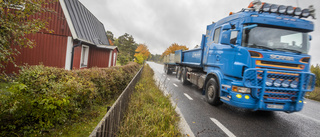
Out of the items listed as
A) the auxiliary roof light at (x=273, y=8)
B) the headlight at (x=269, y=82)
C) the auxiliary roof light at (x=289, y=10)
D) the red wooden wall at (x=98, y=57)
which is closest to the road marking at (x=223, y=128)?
the headlight at (x=269, y=82)

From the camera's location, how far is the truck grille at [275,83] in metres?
3.81

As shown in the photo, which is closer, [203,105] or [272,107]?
[272,107]

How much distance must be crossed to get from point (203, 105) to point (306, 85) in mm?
2989

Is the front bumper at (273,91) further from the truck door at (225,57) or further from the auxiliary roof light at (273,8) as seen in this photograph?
the auxiliary roof light at (273,8)

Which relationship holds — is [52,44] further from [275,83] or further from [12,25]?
[275,83]

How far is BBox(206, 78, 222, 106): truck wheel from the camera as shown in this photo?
16.8 feet

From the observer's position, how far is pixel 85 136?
3.13m

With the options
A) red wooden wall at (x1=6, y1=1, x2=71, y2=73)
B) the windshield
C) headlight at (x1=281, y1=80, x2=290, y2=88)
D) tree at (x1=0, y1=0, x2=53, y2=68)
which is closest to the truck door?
the windshield

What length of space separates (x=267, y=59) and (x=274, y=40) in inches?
31.7

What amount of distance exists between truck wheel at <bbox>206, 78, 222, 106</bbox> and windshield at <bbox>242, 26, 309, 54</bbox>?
1.71m

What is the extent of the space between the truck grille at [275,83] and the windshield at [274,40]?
79cm

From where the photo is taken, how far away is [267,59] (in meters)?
3.91

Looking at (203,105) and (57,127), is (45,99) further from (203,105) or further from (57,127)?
(203,105)

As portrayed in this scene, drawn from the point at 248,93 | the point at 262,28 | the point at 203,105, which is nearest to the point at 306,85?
the point at 248,93
